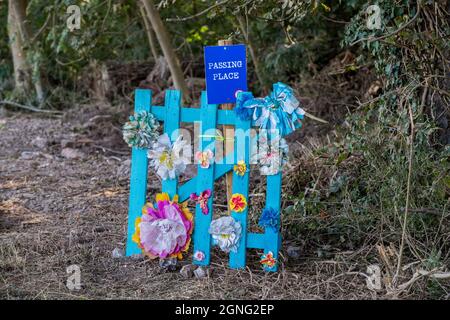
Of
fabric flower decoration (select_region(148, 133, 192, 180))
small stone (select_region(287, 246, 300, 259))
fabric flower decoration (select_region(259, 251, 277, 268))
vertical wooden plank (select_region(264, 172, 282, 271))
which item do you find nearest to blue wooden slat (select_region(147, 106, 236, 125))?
fabric flower decoration (select_region(148, 133, 192, 180))

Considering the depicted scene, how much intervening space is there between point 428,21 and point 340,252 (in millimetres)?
1689

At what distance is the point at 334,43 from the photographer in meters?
8.27

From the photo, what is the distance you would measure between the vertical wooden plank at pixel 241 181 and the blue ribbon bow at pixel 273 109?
67 millimetres

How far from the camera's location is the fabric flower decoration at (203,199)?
3.88 metres

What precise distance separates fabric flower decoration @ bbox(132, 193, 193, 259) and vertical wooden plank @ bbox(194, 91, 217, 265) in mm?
53

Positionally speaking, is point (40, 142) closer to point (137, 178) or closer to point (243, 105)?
point (137, 178)

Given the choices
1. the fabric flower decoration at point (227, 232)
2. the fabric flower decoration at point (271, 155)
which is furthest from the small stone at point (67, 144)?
the fabric flower decoration at point (271, 155)

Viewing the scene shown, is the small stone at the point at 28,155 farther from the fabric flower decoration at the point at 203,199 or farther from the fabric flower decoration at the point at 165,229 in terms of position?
the fabric flower decoration at the point at 203,199

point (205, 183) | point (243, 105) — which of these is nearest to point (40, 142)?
point (205, 183)

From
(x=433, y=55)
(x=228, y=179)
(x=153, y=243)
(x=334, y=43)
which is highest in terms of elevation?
(x=334, y=43)

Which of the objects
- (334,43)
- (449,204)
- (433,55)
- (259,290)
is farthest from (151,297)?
(334,43)

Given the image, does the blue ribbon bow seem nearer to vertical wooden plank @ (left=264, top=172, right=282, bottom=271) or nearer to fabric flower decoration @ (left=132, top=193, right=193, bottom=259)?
vertical wooden plank @ (left=264, top=172, right=282, bottom=271)
